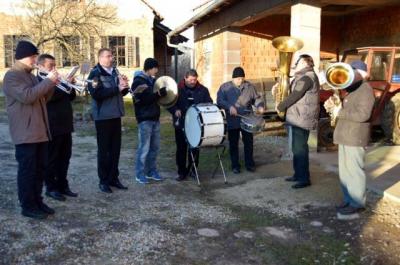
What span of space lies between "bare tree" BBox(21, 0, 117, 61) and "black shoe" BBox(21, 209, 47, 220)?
13349 millimetres

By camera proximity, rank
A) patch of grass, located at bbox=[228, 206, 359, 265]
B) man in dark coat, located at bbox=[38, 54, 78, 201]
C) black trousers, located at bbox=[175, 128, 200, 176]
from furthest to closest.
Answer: black trousers, located at bbox=[175, 128, 200, 176]
man in dark coat, located at bbox=[38, 54, 78, 201]
patch of grass, located at bbox=[228, 206, 359, 265]

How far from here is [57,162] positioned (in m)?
5.54

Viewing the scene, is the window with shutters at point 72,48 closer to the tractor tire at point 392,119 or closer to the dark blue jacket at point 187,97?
the dark blue jacket at point 187,97

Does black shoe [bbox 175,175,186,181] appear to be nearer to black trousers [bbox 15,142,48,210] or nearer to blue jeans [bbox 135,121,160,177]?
blue jeans [bbox 135,121,160,177]

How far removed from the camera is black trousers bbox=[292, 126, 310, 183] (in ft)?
19.5

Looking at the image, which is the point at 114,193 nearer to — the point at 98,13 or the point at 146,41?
the point at 98,13

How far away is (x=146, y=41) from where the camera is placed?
2231 cm

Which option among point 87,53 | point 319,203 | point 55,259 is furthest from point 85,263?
point 87,53

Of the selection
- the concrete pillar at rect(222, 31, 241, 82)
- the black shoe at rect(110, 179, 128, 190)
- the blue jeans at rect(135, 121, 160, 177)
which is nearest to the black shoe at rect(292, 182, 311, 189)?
the blue jeans at rect(135, 121, 160, 177)

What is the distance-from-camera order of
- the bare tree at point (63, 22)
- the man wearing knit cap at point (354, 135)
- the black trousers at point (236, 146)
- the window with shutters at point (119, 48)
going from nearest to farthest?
1. the man wearing knit cap at point (354, 135)
2. the black trousers at point (236, 146)
3. the bare tree at point (63, 22)
4. the window with shutters at point (119, 48)

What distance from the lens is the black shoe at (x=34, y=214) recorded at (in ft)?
15.4

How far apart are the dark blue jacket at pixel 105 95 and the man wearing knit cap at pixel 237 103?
1858 millimetres

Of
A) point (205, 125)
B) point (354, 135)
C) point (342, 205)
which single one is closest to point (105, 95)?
point (205, 125)

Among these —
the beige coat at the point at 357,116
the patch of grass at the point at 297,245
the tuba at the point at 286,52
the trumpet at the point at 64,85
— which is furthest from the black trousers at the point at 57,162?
the tuba at the point at 286,52
